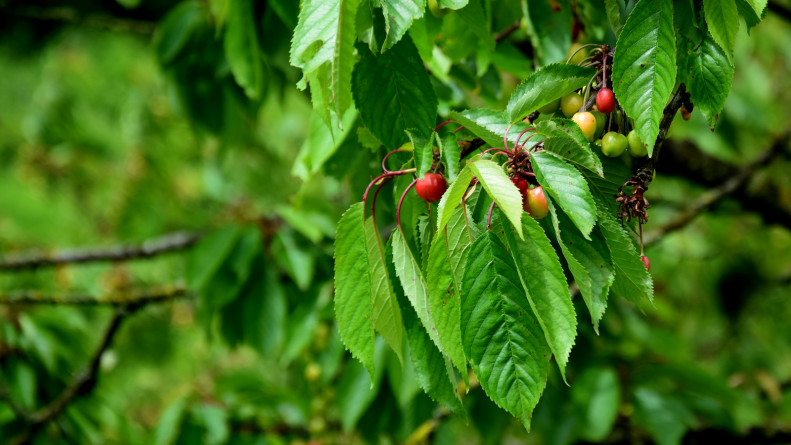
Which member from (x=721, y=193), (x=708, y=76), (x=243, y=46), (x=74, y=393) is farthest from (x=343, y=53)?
(x=74, y=393)

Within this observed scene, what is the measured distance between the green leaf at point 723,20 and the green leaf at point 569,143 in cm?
15

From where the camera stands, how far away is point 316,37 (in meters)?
0.61

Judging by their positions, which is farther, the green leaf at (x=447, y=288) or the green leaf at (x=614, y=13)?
the green leaf at (x=614, y=13)

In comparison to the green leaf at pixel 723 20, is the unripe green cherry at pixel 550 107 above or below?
below

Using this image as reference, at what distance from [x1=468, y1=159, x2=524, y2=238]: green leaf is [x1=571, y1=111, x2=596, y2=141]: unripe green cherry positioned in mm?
147

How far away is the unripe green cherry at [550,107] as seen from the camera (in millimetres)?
705

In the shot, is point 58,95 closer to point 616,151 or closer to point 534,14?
point 534,14

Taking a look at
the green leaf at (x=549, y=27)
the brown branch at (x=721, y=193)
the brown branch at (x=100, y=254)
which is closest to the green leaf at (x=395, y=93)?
the green leaf at (x=549, y=27)

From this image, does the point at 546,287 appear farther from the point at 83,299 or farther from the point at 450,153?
the point at 83,299

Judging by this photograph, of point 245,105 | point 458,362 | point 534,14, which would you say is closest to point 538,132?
point 458,362

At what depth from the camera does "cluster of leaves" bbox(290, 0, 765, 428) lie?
578mm

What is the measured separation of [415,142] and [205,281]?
119 cm

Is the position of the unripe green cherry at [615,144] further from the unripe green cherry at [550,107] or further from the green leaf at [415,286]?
the green leaf at [415,286]

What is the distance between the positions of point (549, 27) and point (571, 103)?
396 mm
